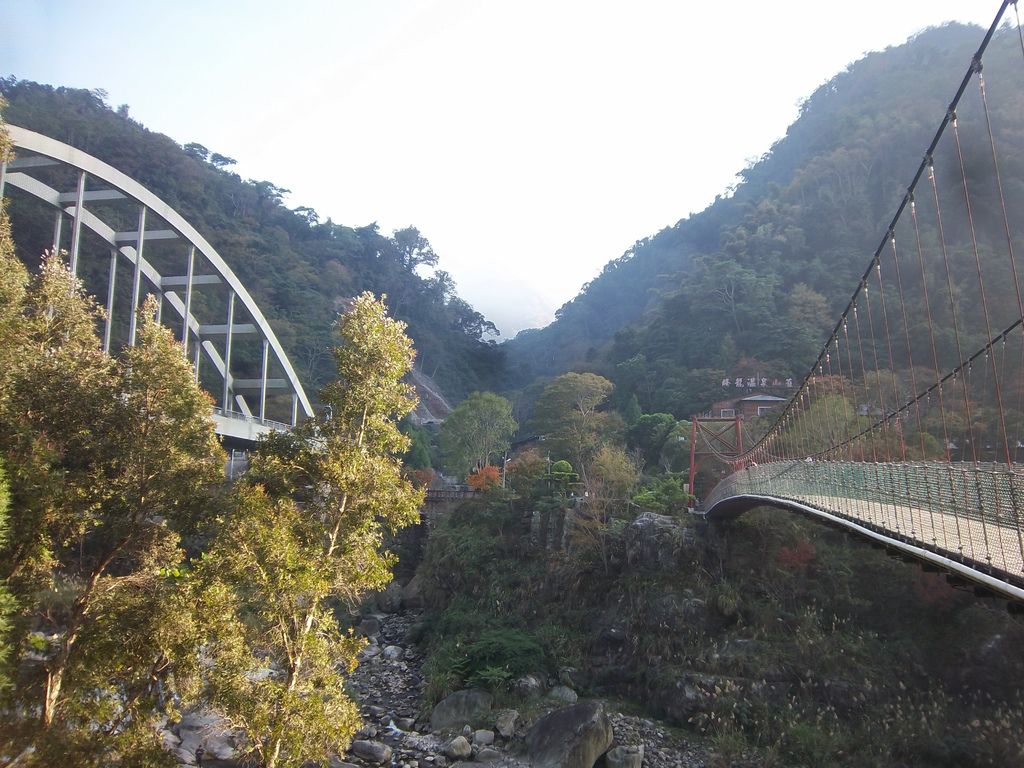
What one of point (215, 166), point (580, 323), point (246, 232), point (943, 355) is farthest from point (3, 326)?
point (580, 323)

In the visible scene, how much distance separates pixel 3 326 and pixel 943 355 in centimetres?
3083

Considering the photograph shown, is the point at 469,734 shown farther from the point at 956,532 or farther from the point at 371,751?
the point at 956,532

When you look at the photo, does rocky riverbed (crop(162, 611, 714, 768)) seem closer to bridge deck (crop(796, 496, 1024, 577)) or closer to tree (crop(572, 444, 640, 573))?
tree (crop(572, 444, 640, 573))

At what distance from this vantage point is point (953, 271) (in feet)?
95.5

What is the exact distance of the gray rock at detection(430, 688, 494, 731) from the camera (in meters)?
13.6

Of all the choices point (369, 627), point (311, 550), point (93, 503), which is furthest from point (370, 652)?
point (93, 503)

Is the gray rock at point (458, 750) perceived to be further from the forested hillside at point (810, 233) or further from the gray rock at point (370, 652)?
the forested hillside at point (810, 233)

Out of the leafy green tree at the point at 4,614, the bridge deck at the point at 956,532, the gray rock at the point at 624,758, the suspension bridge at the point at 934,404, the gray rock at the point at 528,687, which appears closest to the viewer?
the leafy green tree at the point at 4,614

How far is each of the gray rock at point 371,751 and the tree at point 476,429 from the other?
58.0 ft

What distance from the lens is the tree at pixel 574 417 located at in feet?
86.7

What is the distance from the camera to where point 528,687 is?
1480 cm

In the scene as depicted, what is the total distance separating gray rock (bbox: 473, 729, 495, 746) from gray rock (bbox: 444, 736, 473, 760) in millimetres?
308

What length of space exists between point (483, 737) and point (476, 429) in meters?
17.4

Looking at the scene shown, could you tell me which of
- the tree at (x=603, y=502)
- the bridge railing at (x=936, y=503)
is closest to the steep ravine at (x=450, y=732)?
the tree at (x=603, y=502)
